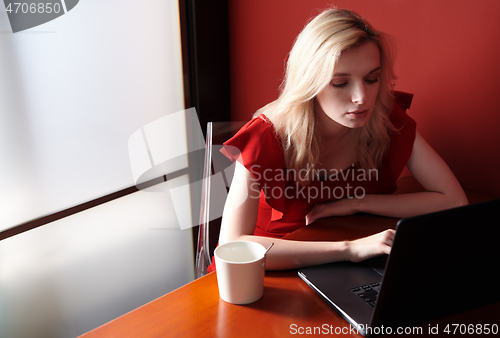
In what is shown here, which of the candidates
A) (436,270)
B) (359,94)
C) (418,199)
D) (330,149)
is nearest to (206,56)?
(330,149)

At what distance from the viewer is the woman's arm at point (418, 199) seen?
1.23 m

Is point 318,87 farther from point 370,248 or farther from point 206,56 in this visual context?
point 206,56

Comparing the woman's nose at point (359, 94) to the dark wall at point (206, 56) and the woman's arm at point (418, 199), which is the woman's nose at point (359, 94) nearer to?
the woman's arm at point (418, 199)

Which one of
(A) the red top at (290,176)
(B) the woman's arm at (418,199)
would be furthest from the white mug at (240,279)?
(B) the woman's arm at (418,199)

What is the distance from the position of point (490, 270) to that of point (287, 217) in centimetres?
70

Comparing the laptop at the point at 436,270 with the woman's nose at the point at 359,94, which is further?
the woman's nose at the point at 359,94

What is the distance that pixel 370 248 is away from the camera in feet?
3.03

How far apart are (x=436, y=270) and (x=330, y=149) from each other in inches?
29.3

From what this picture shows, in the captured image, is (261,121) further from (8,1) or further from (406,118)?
(8,1)

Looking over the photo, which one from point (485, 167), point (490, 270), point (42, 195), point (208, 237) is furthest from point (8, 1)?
point (485, 167)

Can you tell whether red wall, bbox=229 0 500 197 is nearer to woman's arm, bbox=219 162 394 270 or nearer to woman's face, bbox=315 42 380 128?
woman's face, bbox=315 42 380 128

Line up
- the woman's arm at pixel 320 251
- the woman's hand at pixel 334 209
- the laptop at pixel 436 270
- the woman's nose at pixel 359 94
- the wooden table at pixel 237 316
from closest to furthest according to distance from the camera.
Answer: the laptop at pixel 436 270 < the wooden table at pixel 237 316 < the woman's arm at pixel 320 251 < the woman's nose at pixel 359 94 < the woman's hand at pixel 334 209

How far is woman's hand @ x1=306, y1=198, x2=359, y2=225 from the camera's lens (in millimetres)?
1223

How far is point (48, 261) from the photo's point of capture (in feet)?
5.26
